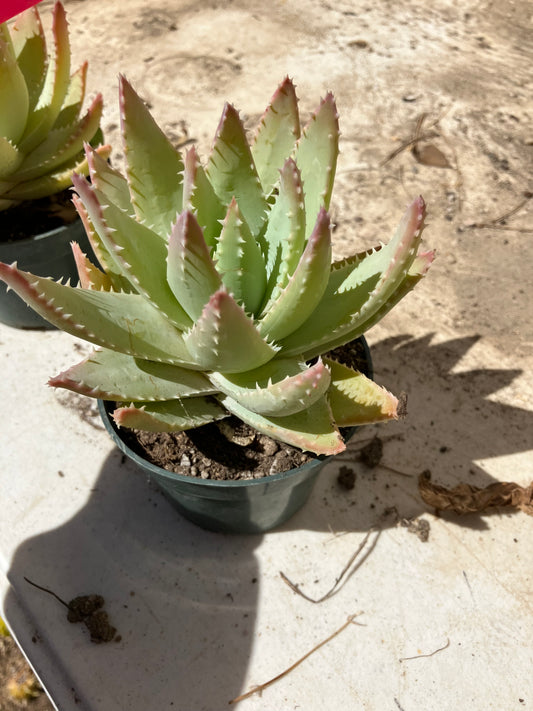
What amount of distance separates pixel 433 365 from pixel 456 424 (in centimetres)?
17

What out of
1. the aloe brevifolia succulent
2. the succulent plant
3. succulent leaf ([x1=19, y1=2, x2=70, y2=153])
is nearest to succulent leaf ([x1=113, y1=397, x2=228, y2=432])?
the aloe brevifolia succulent

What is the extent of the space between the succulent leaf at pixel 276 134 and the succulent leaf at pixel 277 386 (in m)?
0.29

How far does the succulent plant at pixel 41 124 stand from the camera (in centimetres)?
137

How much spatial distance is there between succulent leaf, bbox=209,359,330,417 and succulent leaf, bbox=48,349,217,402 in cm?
4

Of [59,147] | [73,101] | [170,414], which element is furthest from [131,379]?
[73,101]

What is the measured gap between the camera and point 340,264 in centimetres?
103

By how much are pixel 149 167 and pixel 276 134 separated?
8.1 inches

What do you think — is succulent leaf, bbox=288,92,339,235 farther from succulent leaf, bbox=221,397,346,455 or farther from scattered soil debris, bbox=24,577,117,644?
scattered soil debris, bbox=24,577,117,644

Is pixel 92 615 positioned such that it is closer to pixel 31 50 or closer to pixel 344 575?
pixel 344 575

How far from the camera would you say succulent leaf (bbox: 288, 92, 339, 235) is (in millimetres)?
876

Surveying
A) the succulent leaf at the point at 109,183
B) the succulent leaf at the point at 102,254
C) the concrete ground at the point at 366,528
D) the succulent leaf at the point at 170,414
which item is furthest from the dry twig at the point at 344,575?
the succulent leaf at the point at 109,183

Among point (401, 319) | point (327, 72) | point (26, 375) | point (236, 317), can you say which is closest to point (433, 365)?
point (401, 319)

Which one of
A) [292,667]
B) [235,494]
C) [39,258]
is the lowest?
[292,667]

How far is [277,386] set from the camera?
2.69 ft
